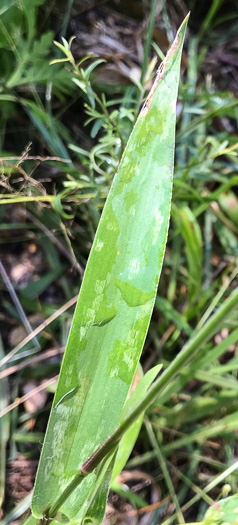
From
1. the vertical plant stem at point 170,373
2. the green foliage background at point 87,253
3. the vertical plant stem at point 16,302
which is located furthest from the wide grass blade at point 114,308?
the vertical plant stem at point 16,302

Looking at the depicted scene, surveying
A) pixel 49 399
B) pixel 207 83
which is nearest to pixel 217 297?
pixel 49 399

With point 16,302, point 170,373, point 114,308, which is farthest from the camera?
point 16,302

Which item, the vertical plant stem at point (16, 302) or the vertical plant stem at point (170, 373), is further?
the vertical plant stem at point (16, 302)

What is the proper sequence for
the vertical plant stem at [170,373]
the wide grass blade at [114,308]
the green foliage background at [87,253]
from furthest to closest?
1. the green foliage background at [87,253]
2. the wide grass blade at [114,308]
3. the vertical plant stem at [170,373]

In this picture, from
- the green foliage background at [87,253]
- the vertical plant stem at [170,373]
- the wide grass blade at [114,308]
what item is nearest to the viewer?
the vertical plant stem at [170,373]

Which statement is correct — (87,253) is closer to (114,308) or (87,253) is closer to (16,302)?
(16,302)

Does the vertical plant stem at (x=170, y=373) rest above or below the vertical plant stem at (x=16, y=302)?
above

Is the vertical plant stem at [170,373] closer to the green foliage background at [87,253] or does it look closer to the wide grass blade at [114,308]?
the wide grass blade at [114,308]

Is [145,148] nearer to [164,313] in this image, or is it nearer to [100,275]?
[100,275]

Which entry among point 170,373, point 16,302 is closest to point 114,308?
point 170,373

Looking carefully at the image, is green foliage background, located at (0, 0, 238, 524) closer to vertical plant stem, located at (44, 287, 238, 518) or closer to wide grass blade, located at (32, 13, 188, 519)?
wide grass blade, located at (32, 13, 188, 519)
